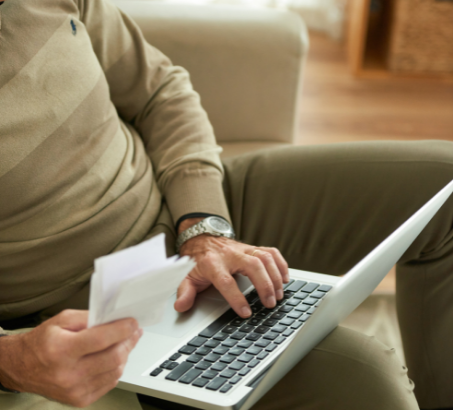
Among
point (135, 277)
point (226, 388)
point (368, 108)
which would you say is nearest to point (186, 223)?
point (226, 388)

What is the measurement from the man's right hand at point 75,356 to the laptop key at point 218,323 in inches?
6.6

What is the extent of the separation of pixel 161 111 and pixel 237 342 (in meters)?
0.52

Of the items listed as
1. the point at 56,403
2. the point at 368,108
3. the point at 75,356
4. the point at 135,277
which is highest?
the point at 135,277

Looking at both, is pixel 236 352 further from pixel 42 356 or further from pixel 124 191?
pixel 124 191

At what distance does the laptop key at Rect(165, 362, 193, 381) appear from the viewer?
564mm

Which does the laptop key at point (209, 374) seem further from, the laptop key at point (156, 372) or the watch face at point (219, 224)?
the watch face at point (219, 224)

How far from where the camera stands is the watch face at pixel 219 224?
0.84 m

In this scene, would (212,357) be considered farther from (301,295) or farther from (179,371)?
(301,295)

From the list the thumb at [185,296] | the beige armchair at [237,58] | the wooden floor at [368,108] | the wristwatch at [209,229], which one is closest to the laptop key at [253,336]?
the thumb at [185,296]

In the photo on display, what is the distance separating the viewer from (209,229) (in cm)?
83

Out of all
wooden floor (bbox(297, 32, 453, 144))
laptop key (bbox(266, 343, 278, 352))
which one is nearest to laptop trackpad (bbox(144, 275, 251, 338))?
laptop key (bbox(266, 343, 278, 352))

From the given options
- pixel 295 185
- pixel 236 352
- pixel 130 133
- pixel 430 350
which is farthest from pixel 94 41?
pixel 430 350

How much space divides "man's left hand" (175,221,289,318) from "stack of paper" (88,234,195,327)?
289mm

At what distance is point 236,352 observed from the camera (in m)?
0.60
